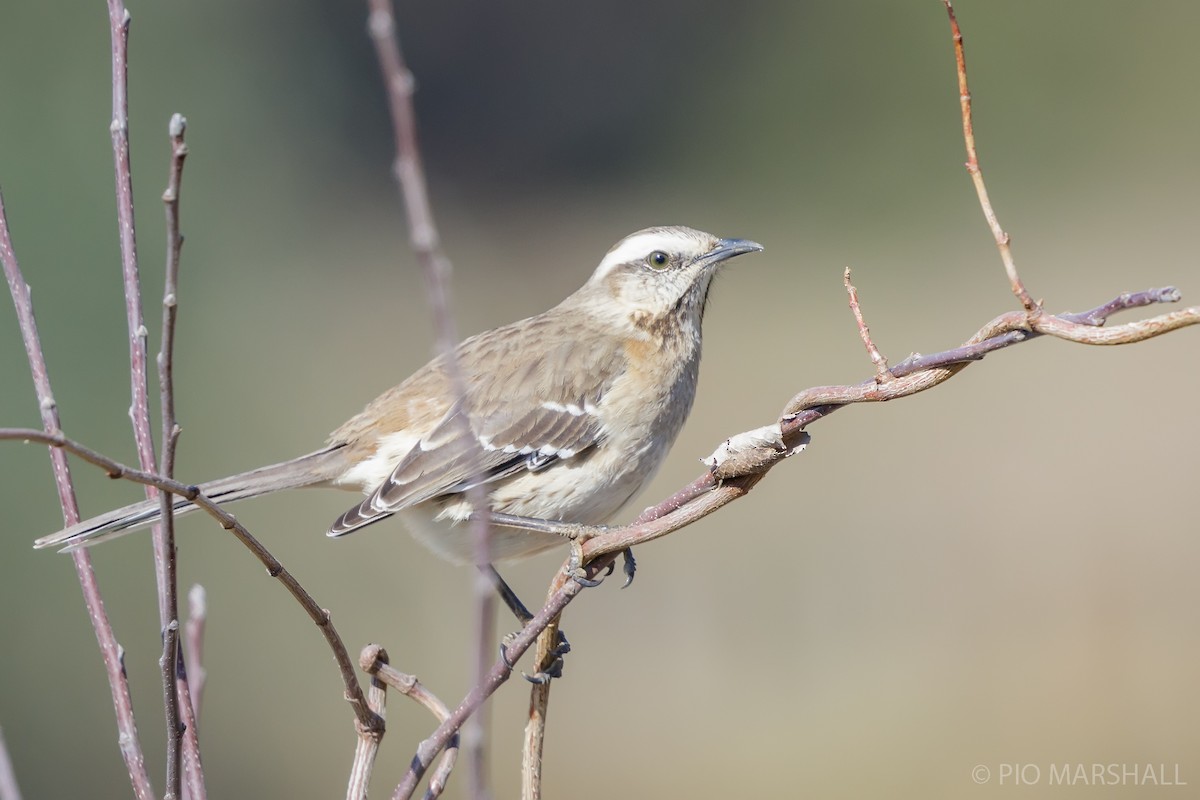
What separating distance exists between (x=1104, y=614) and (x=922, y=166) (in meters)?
6.30

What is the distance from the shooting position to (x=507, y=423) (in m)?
3.78

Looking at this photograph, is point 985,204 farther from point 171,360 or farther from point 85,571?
point 85,571

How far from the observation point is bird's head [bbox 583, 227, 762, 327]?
415 centimetres

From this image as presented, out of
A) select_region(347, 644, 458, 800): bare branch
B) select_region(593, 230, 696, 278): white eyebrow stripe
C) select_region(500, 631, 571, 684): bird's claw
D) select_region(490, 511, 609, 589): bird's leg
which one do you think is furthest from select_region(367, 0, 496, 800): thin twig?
select_region(593, 230, 696, 278): white eyebrow stripe

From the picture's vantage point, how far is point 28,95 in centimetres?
1038

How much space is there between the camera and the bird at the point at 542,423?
3.61 m

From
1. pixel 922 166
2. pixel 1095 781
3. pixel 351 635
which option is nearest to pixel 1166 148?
pixel 922 166

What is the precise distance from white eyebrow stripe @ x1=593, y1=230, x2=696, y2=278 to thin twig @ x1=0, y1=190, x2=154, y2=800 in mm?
2506

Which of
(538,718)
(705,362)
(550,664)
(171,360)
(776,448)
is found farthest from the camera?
(705,362)

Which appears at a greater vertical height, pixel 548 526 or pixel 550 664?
pixel 548 526

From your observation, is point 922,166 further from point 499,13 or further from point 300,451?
point 300,451

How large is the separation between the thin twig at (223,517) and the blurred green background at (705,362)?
18.5 ft

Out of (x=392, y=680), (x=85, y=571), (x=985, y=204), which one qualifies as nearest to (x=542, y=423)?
(x=392, y=680)

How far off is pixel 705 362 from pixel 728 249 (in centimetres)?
814
